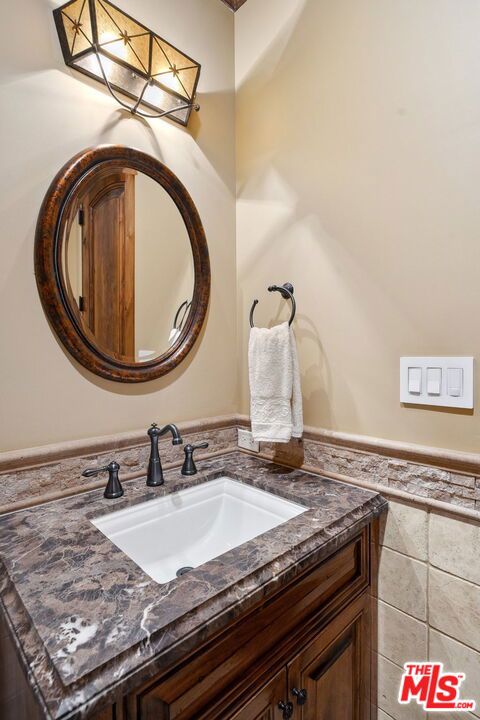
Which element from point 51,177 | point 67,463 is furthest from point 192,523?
point 51,177

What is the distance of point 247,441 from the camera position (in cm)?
146

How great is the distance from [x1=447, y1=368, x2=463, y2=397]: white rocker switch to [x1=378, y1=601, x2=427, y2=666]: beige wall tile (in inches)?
25.2

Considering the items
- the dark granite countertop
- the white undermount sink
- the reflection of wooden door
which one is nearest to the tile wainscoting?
the dark granite countertop

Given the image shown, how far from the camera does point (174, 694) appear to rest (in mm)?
575

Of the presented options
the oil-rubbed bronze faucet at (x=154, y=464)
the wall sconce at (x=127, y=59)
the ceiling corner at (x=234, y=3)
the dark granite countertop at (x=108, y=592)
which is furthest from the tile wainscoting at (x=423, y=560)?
the ceiling corner at (x=234, y=3)

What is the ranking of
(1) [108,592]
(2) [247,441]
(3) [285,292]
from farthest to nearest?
(2) [247,441], (3) [285,292], (1) [108,592]

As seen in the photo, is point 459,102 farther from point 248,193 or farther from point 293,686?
point 293,686

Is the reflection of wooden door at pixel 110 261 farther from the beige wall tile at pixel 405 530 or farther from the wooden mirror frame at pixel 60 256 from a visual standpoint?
the beige wall tile at pixel 405 530

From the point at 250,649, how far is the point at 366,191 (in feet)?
3.95

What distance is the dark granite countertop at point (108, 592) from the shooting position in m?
0.49

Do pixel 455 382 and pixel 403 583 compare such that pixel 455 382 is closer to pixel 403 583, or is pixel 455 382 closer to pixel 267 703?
pixel 403 583

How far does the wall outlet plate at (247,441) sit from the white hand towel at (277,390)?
0.25m

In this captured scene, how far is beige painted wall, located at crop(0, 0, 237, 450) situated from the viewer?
949 mm

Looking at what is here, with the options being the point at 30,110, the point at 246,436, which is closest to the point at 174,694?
the point at 246,436
